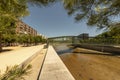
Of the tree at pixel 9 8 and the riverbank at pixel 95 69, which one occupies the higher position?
the tree at pixel 9 8

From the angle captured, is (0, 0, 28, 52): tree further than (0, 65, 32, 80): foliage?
Yes

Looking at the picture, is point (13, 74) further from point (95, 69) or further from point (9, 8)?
point (95, 69)

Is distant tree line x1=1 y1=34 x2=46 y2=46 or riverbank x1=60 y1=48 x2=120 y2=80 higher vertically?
distant tree line x1=1 y1=34 x2=46 y2=46

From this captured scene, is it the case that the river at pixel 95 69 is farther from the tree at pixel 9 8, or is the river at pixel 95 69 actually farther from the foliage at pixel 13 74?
the foliage at pixel 13 74

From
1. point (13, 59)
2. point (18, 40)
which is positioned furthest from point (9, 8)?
point (18, 40)

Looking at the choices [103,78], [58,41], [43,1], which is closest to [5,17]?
[43,1]

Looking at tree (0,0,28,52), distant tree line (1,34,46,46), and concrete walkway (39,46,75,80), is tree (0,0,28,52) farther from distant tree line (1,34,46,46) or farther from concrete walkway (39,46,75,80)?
distant tree line (1,34,46,46)

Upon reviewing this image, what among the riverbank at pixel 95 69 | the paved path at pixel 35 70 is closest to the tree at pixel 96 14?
the riverbank at pixel 95 69

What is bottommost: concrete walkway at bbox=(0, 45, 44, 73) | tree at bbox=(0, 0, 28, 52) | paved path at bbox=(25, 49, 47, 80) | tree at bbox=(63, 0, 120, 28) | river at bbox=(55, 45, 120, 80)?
river at bbox=(55, 45, 120, 80)

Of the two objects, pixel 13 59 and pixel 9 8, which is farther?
pixel 13 59

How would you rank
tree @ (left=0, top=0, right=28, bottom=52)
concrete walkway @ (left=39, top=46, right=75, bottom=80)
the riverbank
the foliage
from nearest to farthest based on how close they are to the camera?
the foliage
tree @ (left=0, top=0, right=28, bottom=52)
concrete walkway @ (left=39, top=46, right=75, bottom=80)
the riverbank

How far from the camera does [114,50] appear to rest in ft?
48.8

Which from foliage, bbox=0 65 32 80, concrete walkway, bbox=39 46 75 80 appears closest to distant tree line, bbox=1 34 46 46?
concrete walkway, bbox=39 46 75 80

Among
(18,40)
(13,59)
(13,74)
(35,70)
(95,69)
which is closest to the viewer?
(13,74)
